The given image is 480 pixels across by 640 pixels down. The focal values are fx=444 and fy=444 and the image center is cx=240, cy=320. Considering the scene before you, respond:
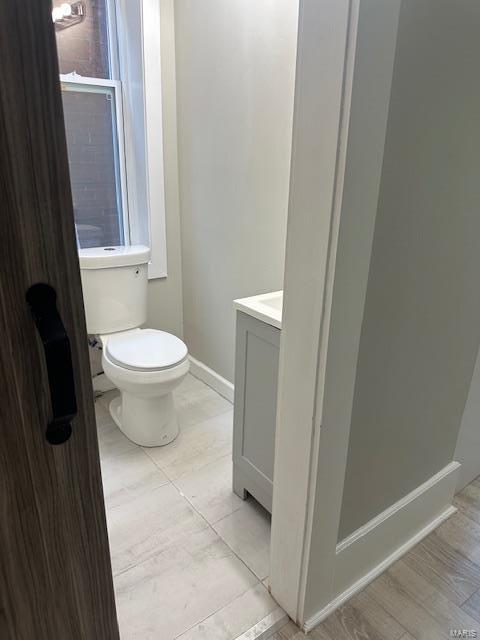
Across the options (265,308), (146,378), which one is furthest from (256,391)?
(146,378)

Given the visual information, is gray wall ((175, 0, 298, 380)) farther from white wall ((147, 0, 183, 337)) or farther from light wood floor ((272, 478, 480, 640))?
light wood floor ((272, 478, 480, 640))

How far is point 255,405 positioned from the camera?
1.54m

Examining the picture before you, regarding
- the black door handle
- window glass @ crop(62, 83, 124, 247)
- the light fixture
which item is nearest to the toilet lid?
window glass @ crop(62, 83, 124, 247)

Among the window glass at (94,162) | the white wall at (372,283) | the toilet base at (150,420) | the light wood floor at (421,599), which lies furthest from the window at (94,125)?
the light wood floor at (421,599)

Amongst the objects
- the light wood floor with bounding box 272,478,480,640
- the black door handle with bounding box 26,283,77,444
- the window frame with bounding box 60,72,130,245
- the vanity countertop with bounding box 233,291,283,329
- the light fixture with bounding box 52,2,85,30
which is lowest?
the light wood floor with bounding box 272,478,480,640

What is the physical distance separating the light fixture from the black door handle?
6.95 ft

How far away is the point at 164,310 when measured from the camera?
2625 mm

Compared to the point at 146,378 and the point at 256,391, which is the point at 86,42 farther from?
the point at 256,391

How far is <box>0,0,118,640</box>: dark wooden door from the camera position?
1.51 feet

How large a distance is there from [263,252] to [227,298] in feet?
1.15

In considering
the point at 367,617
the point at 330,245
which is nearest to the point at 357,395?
the point at 330,245

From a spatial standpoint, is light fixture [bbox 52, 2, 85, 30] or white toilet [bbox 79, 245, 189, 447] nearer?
white toilet [bbox 79, 245, 189, 447]

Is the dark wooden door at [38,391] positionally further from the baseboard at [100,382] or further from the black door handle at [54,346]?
the baseboard at [100,382]

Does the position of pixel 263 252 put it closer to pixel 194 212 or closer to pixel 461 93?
pixel 194 212
